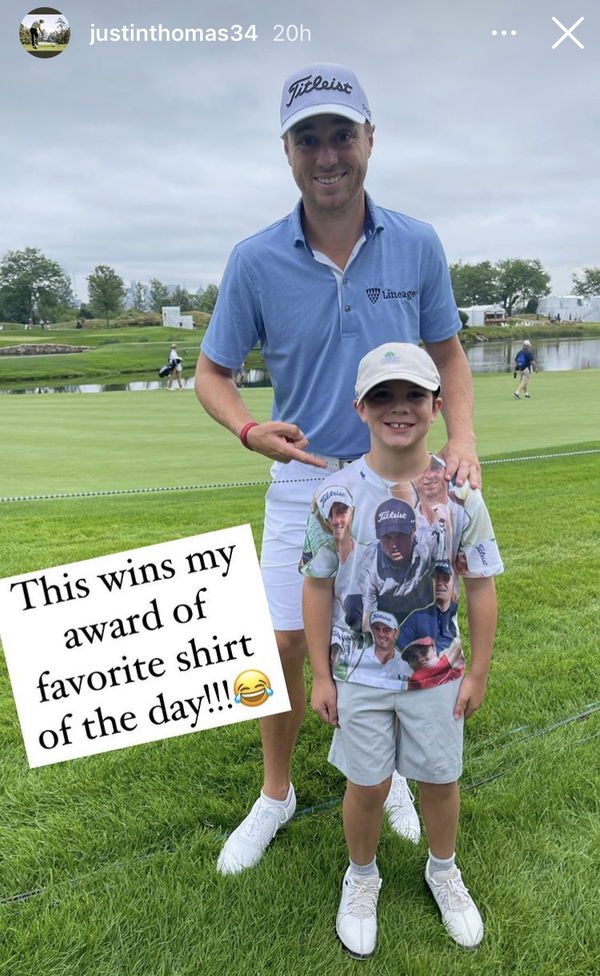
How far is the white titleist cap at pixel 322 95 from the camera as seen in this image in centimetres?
173

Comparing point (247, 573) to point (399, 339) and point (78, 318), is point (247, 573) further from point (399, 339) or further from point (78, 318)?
point (78, 318)

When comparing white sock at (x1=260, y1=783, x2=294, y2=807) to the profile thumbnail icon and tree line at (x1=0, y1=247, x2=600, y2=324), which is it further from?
tree line at (x1=0, y1=247, x2=600, y2=324)

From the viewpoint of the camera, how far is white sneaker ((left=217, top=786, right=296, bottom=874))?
2029mm

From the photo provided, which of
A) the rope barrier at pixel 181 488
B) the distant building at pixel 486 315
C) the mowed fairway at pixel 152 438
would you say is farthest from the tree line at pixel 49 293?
the rope barrier at pixel 181 488

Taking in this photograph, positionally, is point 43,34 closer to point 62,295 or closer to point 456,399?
point 456,399

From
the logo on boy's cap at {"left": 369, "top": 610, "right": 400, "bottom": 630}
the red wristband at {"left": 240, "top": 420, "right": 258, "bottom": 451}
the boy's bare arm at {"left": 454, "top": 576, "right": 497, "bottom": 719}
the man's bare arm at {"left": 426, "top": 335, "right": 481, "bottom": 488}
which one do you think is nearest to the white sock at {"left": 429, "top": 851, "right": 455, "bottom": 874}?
the boy's bare arm at {"left": 454, "top": 576, "right": 497, "bottom": 719}

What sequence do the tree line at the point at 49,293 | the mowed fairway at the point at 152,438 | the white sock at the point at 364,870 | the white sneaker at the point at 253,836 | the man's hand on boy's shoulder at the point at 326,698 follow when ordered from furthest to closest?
the tree line at the point at 49,293 → the mowed fairway at the point at 152,438 → the white sneaker at the point at 253,836 → the white sock at the point at 364,870 → the man's hand on boy's shoulder at the point at 326,698

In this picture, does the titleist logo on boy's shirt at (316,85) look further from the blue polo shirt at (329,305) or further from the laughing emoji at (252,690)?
the laughing emoji at (252,690)

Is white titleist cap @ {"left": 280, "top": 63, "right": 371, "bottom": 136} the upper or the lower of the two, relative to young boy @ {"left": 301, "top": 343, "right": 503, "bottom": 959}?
upper

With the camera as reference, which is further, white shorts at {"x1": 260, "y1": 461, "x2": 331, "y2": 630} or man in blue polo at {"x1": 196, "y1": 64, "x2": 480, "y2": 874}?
white shorts at {"x1": 260, "y1": 461, "x2": 331, "y2": 630}

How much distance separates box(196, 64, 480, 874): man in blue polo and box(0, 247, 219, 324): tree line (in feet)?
193

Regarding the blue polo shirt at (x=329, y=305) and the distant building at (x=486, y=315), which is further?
the distant building at (x=486, y=315)

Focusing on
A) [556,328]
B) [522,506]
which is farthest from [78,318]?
[522,506]

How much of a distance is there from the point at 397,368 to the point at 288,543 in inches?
30.9
